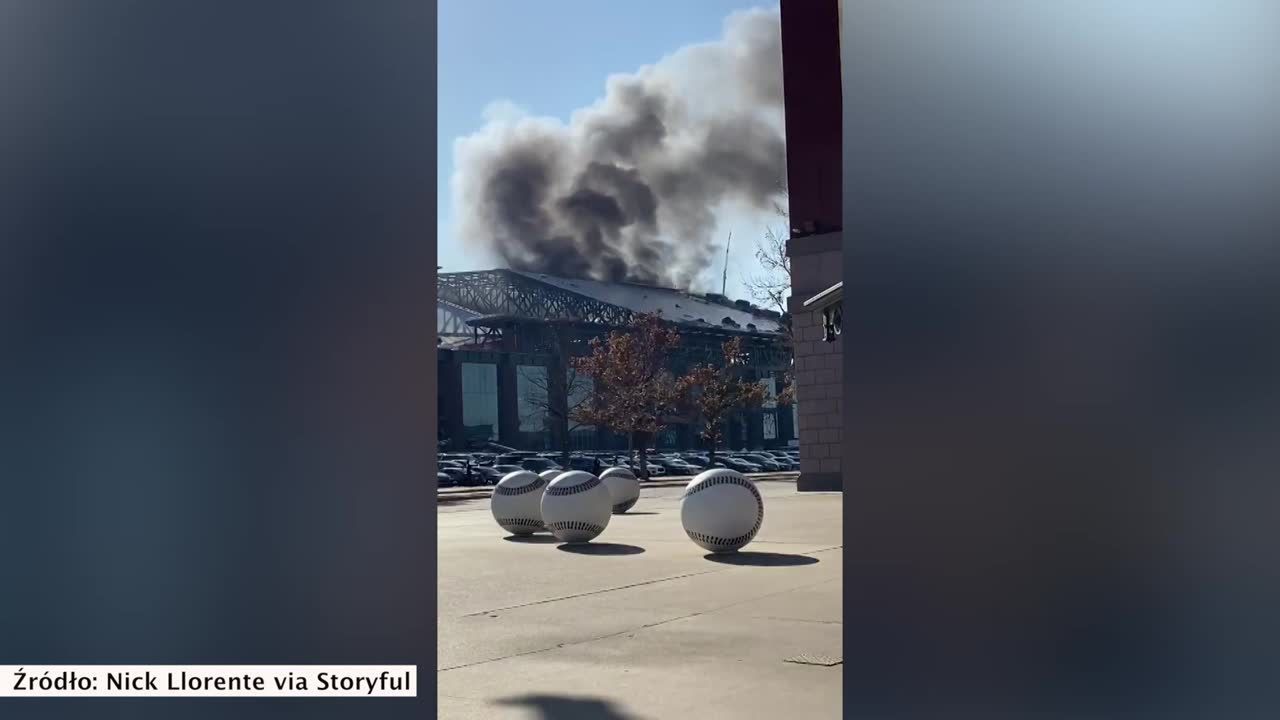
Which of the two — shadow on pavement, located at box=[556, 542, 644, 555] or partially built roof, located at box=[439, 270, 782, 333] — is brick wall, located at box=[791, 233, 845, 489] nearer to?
shadow on pavement, located at box=[556, 542, 644, 555]

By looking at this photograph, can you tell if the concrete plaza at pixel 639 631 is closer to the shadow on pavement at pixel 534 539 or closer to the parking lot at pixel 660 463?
the shadow on pavement at pixel 534 539

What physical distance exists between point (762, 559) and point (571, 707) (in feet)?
20.5

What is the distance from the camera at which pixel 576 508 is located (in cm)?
1261

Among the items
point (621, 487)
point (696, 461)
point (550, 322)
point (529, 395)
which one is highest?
point (550, 322)

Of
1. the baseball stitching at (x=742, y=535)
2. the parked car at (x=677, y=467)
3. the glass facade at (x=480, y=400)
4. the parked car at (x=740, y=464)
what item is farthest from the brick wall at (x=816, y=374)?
the glass facade at (x=480, y=400)

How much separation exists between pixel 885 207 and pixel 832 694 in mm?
2624

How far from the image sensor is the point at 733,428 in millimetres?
86750

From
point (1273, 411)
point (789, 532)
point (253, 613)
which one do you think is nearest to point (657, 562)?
point (789, 532)

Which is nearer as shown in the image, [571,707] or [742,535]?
[571,707]

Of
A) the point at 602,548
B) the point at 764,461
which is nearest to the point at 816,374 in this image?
the point at 602,548

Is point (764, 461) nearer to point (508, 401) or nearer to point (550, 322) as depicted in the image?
point (508, 401)

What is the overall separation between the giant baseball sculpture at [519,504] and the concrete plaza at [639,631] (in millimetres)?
1136

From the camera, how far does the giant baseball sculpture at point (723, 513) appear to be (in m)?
11.1

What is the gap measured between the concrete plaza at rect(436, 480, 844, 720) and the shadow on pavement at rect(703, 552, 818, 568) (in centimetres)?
2
